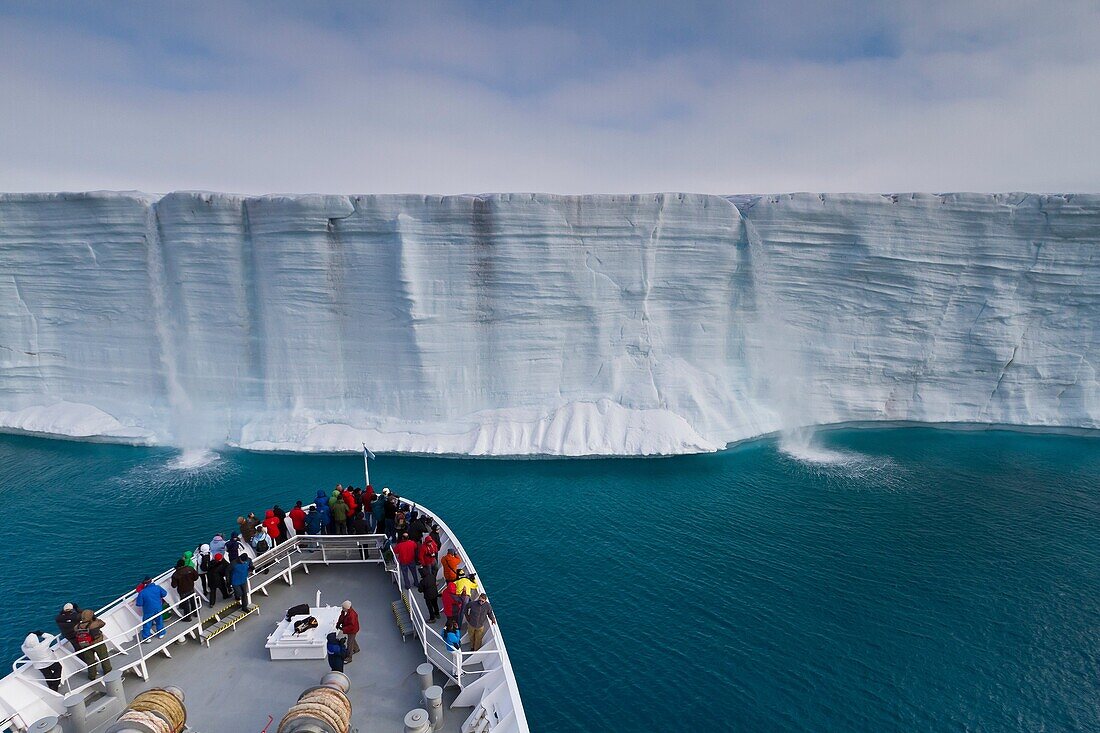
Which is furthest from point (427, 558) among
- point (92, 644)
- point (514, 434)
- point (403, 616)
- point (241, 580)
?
point (514, 434)

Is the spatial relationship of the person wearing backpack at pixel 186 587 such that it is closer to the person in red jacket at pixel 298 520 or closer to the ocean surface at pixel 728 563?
the person in red jacket at pixel 298 520

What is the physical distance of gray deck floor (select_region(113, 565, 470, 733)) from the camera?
490 centimetres

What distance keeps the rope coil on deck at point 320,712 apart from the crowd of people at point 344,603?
0.61m

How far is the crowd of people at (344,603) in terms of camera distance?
5.11m

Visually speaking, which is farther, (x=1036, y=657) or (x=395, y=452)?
(x=395, y=452)

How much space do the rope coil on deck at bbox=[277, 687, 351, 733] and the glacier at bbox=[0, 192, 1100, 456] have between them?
10.5 metres

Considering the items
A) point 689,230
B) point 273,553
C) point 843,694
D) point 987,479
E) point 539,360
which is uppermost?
point 689,230

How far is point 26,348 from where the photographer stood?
16.3 meters

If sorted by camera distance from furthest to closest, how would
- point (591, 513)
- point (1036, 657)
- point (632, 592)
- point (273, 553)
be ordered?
1. point (591, 513)
2. point (632, 592)
3. point (1036, 657)
4. point (273, 553)

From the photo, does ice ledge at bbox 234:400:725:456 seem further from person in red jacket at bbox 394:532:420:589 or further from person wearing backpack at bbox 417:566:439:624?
person wearing backpack at bbox 417:566:439:624

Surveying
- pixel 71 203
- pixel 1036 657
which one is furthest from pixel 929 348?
pixel 71 203

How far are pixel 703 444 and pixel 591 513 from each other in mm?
4495

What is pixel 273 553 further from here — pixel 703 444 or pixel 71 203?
pixel 71 203

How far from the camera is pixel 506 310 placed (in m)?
15.8
